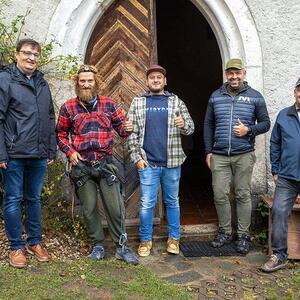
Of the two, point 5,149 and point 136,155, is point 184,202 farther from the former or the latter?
point 5,149

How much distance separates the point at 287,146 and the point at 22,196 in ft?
7.97

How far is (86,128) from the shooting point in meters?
4.41

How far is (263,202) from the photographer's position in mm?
5281

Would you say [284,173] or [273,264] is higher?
[284,173]

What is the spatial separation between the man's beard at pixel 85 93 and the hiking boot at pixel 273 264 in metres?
2.23

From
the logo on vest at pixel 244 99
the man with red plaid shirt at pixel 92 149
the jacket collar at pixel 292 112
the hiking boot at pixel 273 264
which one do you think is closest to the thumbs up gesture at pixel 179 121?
the man with red plaid shirt at pixel 92 149

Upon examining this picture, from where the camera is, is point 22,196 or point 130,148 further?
point 130,148

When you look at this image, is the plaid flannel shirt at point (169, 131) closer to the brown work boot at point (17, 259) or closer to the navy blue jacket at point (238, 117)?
the navy blue jacket at point (238, 117)

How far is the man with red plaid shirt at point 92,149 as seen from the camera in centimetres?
442

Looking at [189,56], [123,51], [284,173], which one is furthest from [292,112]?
[189,56]

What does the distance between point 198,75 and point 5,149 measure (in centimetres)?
631

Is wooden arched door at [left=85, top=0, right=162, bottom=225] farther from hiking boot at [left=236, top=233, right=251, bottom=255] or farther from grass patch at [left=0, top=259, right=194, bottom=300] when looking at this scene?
grass patch at [left=0, top=259, right=194, bottom=300]

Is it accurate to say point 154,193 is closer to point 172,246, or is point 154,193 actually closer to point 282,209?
point 172,246

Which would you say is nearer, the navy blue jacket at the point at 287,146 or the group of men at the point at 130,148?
the group of men at the point at 130,148
